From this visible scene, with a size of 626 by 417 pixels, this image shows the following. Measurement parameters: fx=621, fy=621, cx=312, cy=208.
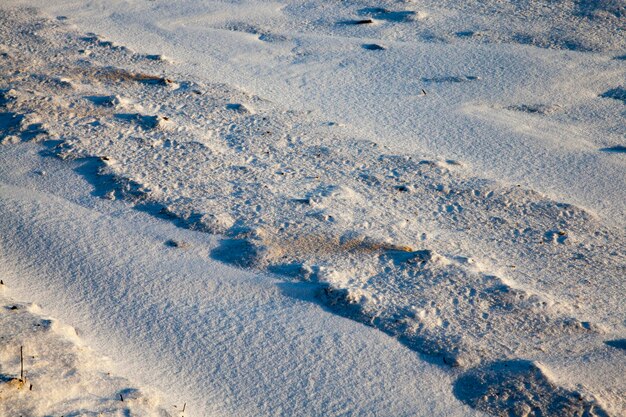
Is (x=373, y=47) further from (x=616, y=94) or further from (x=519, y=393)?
(x=519, y=393)

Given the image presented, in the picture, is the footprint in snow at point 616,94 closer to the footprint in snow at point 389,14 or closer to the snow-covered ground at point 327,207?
the snow-covered ground at point 327,207

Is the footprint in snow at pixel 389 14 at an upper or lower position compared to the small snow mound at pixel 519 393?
upper

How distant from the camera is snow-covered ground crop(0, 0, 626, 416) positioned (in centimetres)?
198

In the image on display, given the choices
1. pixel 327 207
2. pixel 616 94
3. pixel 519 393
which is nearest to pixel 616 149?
pixel 616 94

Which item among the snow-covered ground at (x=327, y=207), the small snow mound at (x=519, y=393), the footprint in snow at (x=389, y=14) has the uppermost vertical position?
the footprint in snow at (x=389, y=14)

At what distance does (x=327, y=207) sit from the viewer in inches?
105

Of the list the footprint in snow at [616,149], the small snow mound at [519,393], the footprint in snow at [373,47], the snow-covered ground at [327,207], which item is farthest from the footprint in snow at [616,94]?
the small snow mound at [519,393]

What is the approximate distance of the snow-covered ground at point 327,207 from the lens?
198 centimetres

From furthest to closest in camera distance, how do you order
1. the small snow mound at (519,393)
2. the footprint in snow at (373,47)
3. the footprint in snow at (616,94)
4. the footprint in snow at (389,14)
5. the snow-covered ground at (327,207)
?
1. the footprint in snow at (389,14)
2. the footprint in snow at (373,47)
3. the footprint in snow at (616,94)
4. the snow-covered ground at (327,207)
5. the small snow mound at (519,393)

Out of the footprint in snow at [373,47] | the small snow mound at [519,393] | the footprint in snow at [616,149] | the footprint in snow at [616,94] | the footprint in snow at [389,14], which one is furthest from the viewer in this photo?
the footprint in snow at [389,14]

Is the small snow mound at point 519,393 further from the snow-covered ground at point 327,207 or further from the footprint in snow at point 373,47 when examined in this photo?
the footprint in snow at point 373,47

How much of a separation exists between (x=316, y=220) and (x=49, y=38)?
8.25 feet

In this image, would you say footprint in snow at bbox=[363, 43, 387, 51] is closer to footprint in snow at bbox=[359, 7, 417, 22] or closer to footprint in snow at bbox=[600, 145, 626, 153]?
footprint in snow at bbox=[359, 7, 417, 22]

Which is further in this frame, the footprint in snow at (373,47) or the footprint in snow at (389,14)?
the footprint in snow at (389,14)
